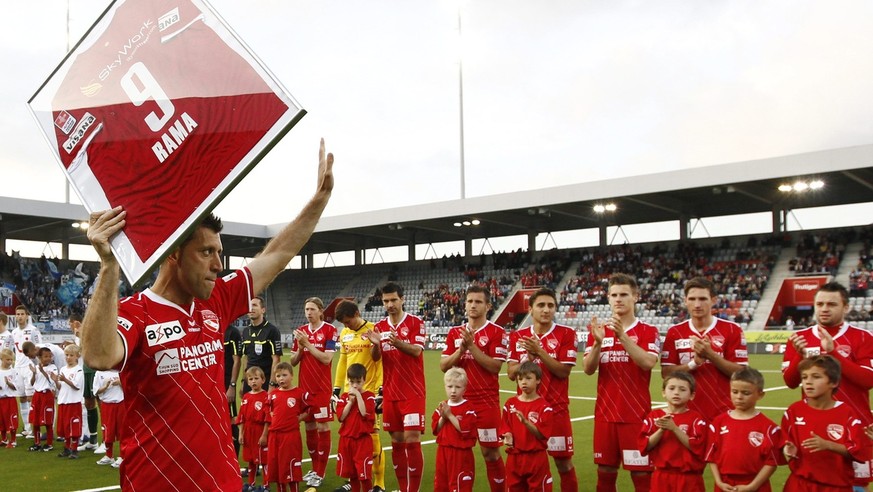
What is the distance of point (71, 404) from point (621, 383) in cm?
864

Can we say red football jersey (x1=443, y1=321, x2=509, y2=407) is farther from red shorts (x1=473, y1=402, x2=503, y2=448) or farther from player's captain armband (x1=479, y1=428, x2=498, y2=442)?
player's captain armband (x1=479, y1=428, x2=498, y2=442)

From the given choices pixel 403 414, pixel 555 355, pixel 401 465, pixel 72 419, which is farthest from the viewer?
pixel 72 419

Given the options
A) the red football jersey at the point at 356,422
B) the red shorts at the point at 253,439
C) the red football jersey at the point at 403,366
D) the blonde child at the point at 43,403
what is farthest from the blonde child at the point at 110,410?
the red football jersey at the point at 403,366

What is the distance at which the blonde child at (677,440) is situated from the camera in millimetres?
5996

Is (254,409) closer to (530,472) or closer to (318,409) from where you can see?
(318,409)

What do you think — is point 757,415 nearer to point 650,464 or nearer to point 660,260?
point 650,464

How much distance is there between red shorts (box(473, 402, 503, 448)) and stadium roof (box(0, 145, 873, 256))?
25.4m

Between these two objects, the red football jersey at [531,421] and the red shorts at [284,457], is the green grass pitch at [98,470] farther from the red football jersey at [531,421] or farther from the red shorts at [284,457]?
the red football jersey at [531,421]

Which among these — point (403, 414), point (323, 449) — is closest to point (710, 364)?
point (403, 414)

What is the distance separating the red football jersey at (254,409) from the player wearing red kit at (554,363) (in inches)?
116

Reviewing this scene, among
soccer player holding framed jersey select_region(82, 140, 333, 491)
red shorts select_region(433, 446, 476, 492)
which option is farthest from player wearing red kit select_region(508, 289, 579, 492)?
soccer player holding framed jersey select_region(82, 140, 333, 491)

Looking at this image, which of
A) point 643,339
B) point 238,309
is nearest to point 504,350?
point 643,339

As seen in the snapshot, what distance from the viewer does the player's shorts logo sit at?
2.98 m

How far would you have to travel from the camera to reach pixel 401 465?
26.4ft
